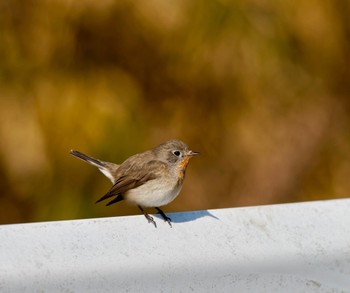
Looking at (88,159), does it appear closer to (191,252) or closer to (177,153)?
(177,153)

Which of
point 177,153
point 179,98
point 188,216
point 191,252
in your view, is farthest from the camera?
point 179,98

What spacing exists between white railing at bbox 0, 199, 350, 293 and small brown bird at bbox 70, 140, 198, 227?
54 cm

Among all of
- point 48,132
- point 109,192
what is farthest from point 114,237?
point 48,132

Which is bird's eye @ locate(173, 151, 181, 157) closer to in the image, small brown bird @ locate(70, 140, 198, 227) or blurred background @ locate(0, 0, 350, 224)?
small brown bird @ locate(70, 140, 198, 227)

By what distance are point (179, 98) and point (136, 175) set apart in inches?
27.8

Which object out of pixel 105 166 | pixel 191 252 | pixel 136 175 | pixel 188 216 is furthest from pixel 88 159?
pixel 191 252

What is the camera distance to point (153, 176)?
5.45 metres

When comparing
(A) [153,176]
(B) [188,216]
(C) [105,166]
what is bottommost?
(C) [105,166]

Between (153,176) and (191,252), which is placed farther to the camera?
(153,176)

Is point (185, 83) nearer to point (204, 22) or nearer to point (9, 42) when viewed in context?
point (204, 22)

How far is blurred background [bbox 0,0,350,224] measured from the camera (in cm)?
570

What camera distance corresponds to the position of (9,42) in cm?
576

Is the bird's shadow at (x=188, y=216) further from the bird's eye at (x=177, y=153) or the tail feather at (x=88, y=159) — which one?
the tail feather at (x=88, y=159)

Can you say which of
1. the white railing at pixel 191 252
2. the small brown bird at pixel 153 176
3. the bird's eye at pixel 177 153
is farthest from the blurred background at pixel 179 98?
the white railing at pixel 191 252
